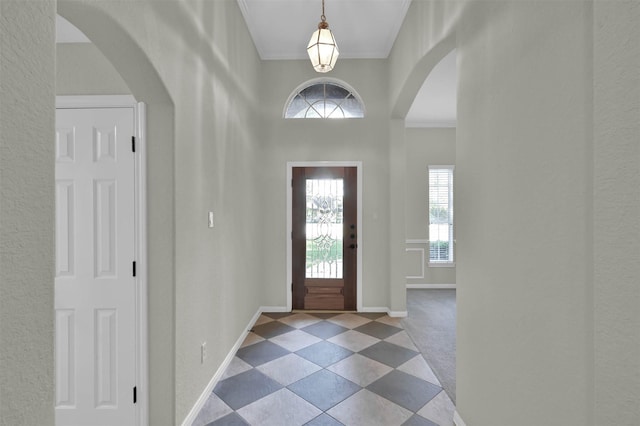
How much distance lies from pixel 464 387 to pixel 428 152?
478cm

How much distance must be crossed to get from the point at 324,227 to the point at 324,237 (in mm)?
140

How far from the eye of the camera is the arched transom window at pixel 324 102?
436 centimetres

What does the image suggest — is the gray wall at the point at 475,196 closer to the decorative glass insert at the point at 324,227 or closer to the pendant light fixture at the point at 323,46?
the pendant light fixture at the point at 323,46

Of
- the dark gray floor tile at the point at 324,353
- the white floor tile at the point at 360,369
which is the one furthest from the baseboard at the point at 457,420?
the dark gray floor tile at the point at 324,353

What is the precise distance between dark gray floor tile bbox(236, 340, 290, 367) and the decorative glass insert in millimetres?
1295

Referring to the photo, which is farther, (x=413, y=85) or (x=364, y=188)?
(x=364, y=188)

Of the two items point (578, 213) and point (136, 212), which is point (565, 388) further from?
point (136, 212)

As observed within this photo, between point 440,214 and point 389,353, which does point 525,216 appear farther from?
point 440,214

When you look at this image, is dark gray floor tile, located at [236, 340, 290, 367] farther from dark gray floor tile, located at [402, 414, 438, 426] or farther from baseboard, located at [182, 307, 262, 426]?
dark gray floor tile, located at [402, 414, 438, 426]

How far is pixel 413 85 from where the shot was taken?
11.1 ft

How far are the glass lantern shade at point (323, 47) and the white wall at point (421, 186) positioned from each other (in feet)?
11.8

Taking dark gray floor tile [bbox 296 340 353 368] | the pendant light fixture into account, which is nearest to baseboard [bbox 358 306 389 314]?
dark gray floor tile [bbox 296 340 353 368]

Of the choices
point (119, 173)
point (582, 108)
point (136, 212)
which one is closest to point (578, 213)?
point (582, 108)
